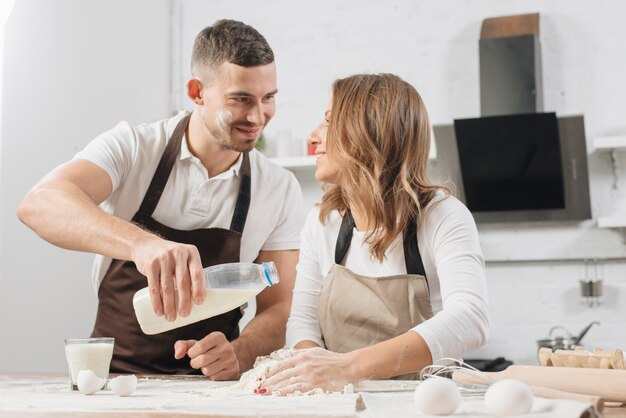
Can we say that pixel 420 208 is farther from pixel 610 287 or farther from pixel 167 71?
pixel 167 71

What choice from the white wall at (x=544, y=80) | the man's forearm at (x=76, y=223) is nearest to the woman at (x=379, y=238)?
the man's forearm at (x=76, y=223)

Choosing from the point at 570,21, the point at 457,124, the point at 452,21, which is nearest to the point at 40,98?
the point at 457,124

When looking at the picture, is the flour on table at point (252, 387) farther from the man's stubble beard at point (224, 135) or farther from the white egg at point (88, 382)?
the man's stubble beard at point (224, 135)

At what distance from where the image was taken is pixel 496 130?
4156 mm

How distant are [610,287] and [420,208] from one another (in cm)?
286

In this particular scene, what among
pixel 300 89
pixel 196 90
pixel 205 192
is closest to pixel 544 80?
pixel 300 89

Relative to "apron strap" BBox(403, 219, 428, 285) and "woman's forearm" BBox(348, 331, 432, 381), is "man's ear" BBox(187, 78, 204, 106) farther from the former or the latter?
"woman's forearm" BBox(348, 331, 432, 381)

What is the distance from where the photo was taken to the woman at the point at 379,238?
170cm

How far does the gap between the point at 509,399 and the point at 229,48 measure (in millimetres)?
1478

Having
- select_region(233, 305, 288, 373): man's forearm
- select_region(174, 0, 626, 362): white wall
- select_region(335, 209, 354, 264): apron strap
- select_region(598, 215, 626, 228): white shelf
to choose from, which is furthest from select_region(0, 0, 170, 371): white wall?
select_region(598, 215, 626, 228): white shelf

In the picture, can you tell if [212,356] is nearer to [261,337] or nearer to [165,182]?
[261,337]

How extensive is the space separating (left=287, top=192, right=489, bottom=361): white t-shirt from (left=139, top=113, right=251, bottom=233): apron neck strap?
0.90 ft

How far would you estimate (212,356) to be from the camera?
173cm

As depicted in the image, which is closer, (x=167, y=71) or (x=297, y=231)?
(x=297, y=231)
